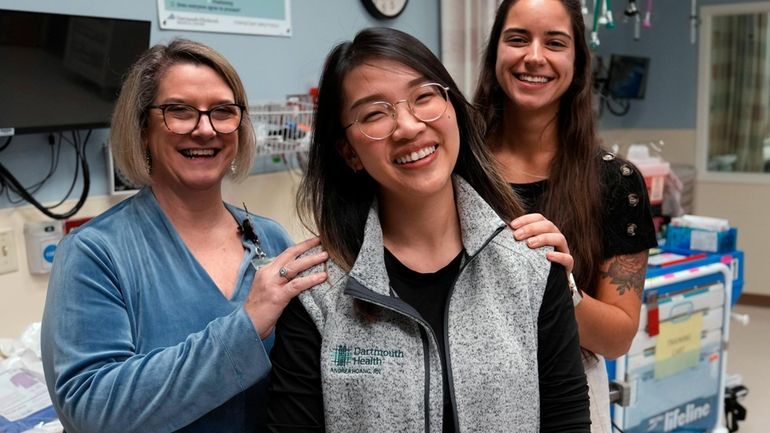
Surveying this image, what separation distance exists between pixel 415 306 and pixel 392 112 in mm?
307

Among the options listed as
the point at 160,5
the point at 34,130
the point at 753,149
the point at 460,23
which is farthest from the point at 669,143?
the point at 34,130

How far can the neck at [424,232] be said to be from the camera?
124cm

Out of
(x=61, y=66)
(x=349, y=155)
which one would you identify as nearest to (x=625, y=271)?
(x=349, y=155)

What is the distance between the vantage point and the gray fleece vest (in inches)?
43.5

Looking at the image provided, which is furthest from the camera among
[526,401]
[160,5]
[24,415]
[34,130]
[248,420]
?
[160,5]

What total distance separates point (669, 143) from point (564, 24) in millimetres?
4686

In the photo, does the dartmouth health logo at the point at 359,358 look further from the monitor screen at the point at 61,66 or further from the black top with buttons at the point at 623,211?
the monitor screen at the point at 61,66

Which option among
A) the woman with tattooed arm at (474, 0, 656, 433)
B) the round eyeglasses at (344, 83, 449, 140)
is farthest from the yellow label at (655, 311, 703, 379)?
the round eyeglasses at (344, 83, 449, 140)

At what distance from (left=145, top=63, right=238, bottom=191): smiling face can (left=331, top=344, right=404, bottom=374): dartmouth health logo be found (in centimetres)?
45

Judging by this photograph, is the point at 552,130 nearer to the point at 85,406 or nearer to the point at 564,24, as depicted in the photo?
the point at 564,24

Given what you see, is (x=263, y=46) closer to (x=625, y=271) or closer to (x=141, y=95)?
(x=141, y=95)

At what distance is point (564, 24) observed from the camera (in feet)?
5.17

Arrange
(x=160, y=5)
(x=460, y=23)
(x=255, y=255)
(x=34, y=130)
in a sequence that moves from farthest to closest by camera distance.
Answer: (x=460, y=23) < (x=160, y=5) < (x=34, y=130) < (x=255, y=255)

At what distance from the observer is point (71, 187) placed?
7.50ft
